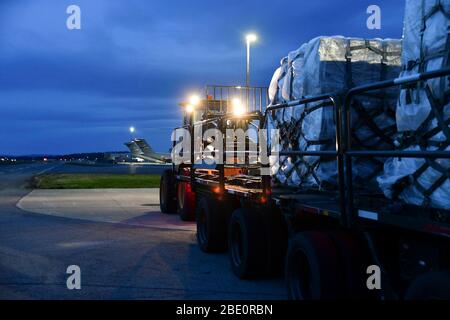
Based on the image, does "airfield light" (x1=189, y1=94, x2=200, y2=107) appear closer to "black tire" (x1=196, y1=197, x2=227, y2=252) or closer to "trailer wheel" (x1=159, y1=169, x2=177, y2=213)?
"trailer wheel" (x1=159, y1=169, x2=177, y2=213)

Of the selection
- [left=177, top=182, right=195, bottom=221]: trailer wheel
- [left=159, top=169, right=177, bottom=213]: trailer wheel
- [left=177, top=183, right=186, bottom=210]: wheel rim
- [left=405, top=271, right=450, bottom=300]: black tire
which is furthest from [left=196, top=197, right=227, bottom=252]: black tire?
[left=159, top=169, right=177, bottom=213]: trailer wheel

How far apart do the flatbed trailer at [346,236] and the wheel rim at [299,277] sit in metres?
0.01

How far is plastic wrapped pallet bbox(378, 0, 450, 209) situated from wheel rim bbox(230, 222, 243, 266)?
10.6 feet

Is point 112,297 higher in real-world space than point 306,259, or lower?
lower

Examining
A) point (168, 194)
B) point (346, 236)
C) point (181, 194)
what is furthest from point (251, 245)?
point (168, 194)

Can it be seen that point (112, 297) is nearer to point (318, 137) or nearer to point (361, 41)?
point (318, 137)

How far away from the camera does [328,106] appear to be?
6465 mm

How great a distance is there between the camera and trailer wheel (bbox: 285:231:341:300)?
502cm

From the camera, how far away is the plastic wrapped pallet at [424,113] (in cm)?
414

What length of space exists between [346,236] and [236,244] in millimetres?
2953

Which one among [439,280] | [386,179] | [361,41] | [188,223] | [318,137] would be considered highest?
[361,41]
